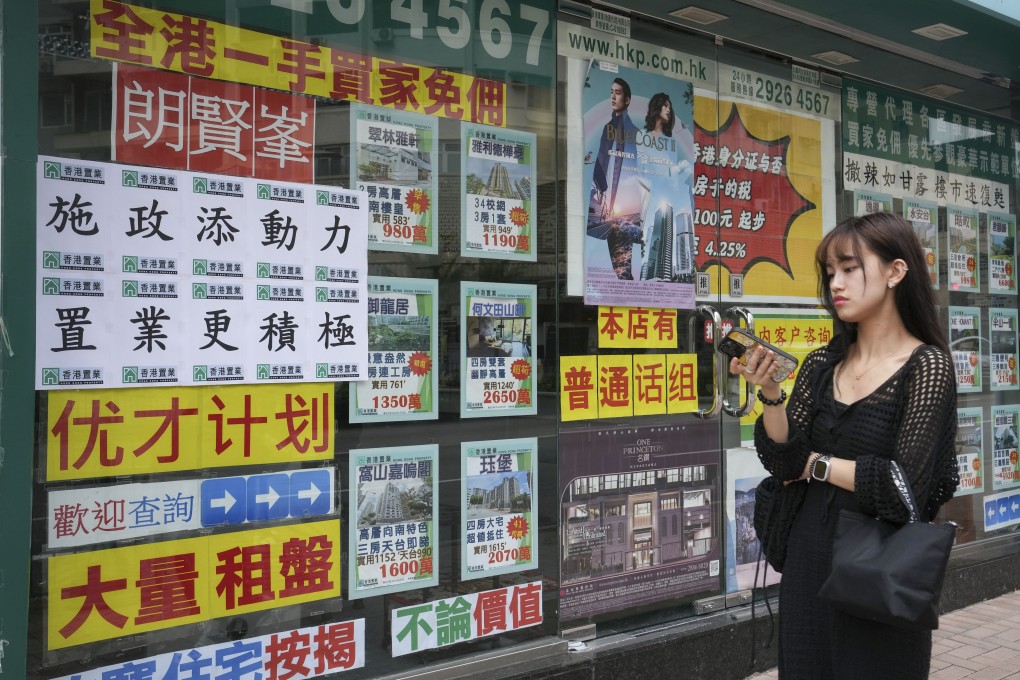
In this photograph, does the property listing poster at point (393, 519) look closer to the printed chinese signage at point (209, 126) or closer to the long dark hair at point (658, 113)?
the printed chinese signage at point (209, 126)

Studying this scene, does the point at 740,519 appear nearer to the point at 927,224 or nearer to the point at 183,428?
the point at 927,224

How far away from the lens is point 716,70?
5.04 m

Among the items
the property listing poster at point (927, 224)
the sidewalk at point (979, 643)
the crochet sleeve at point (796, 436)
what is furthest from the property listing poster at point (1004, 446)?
the crochet sleeve at point (796, 436)

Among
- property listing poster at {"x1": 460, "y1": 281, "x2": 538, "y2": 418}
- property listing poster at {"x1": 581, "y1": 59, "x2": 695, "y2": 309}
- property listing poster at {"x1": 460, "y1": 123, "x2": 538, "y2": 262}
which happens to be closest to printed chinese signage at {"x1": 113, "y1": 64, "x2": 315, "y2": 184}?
property listing poster at {"x1": 460, "y1": 123, "x2": 538, "y2": 262}

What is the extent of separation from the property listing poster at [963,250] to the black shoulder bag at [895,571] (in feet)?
15.3

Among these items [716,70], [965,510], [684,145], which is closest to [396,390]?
[684,145]

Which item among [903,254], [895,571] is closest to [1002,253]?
[903,254]

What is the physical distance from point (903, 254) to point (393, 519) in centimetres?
224

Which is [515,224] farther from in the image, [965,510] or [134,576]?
[965,510]

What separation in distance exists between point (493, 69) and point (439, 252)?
0.90 meters

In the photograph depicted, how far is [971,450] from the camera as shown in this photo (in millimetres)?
6508

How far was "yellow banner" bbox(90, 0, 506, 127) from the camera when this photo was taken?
3.19 metres

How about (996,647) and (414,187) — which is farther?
(996,647)

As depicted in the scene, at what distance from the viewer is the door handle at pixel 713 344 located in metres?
4.88
